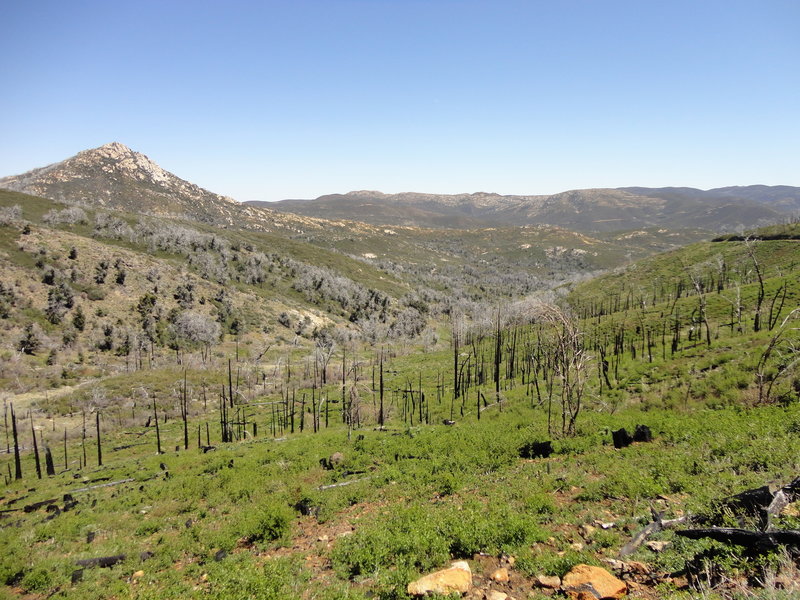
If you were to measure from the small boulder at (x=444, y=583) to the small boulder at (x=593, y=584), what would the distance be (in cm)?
189

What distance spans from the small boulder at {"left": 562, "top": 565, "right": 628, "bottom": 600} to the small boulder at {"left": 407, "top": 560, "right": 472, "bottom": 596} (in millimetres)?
1893

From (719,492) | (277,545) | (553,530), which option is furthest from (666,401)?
(277,545)

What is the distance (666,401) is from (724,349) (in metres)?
8.89

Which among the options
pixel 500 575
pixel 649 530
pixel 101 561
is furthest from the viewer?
pixel 101 561

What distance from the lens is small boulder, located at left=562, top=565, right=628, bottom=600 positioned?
6.48m

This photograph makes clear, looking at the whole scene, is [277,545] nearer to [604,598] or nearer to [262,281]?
[604,598]

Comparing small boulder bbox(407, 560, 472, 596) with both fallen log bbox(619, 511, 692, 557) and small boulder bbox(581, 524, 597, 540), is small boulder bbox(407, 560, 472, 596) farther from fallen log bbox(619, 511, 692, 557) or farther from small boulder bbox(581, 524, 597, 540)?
fallen log bbox(619, 511, 692, 557)

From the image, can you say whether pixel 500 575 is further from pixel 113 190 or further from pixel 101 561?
pixel 113 190

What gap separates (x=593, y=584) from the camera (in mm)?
6734

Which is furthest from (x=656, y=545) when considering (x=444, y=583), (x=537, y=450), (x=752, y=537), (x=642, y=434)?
(x=537, y=450)

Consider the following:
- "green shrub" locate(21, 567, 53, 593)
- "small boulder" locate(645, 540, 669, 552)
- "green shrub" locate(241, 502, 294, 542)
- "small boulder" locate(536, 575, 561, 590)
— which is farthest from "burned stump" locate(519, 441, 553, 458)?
"green shrub" locate(21, 567, 53, 593)

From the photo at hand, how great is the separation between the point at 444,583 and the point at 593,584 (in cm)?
275

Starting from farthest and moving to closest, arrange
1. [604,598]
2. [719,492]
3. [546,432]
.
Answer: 1. [546,432]
2. [719,492]
3. [604,598]

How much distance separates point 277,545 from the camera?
462 inches
